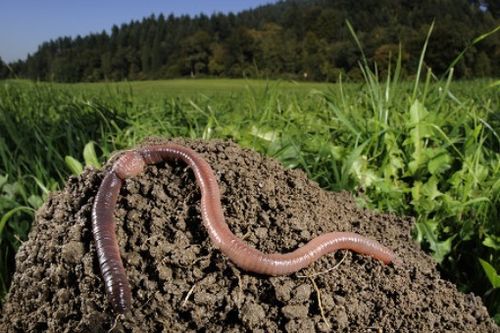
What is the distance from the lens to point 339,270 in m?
2.43

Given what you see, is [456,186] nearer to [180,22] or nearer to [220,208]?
[220,208]

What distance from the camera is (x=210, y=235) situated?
229cm

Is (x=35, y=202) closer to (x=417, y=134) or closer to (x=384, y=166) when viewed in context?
(x=384, y=166)

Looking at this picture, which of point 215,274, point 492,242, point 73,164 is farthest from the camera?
point 73,164

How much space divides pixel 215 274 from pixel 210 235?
0.17 metres

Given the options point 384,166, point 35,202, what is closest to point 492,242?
point 384,166

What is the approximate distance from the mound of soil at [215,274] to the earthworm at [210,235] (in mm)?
51

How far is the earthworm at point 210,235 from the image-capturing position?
221 centimetres

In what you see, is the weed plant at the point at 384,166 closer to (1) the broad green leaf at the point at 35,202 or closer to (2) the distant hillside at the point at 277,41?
(1) the broad green leaf at the point at 35,202

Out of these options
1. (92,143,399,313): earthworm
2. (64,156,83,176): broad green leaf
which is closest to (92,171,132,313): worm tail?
(92,143,399,313): earthworm

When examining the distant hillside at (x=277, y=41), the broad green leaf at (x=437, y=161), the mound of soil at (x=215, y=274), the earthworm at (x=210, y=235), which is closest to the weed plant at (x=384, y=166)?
the broad green leaf at (x=437, y=161)

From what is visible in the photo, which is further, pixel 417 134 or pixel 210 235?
pixel 417 134

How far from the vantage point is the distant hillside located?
2253 inches

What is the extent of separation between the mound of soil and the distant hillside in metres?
47.1
